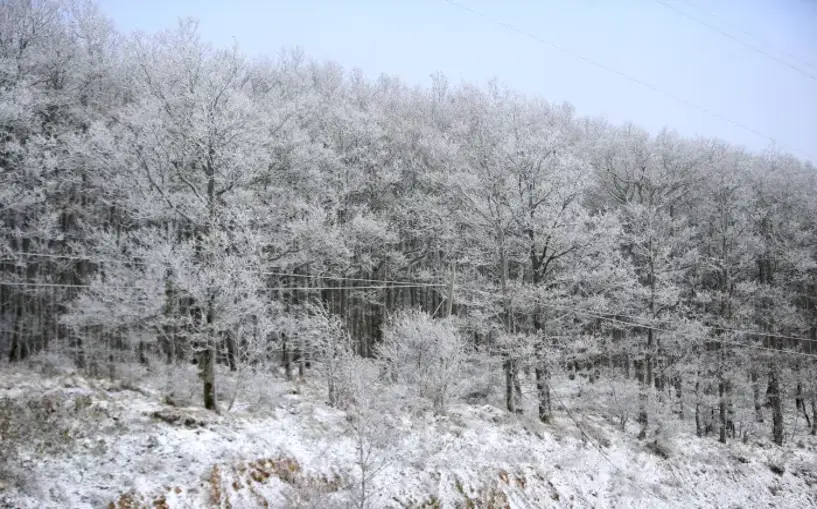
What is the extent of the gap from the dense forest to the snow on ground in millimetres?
1589

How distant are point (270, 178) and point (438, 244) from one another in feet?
32.5

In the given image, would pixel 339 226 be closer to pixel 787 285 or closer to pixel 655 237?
pixel 655 237

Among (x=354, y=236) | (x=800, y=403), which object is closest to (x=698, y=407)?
(x=800, y=403)

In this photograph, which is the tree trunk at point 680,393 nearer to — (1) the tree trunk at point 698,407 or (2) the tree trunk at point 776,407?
(1) the tree trunk at point 698,407

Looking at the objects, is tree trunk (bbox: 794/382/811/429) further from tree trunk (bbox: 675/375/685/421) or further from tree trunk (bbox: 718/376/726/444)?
tree trunk (bbox: 675/375/685/421)

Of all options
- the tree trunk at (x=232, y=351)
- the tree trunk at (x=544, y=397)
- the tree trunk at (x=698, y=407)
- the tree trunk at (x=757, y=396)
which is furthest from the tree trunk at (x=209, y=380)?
the tree trunk at (x=757, y=396)

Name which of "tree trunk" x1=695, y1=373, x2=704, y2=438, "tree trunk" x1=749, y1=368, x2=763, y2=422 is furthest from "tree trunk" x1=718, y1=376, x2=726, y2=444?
"tree trunk" x1=749, y1=368, x2=763, y2=422

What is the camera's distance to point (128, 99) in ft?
84.7

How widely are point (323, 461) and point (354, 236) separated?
43.8 feet

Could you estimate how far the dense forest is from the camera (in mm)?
15727

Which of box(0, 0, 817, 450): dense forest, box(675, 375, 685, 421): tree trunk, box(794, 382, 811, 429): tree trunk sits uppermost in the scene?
box(0, 0, 817, 450): dense forest

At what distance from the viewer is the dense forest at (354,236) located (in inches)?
619

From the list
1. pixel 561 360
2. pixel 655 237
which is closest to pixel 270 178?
pixel 561 360

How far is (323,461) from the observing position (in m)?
12.6
